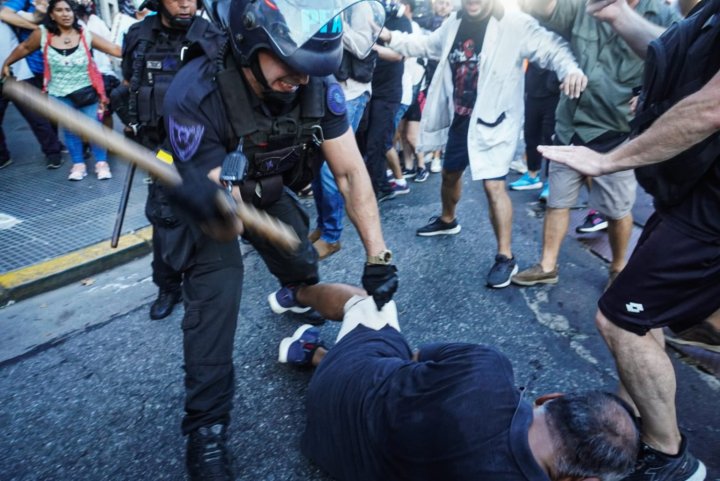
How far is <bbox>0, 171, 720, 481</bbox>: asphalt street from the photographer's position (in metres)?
2.13

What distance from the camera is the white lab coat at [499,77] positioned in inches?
122

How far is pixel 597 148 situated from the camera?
302 centimetres

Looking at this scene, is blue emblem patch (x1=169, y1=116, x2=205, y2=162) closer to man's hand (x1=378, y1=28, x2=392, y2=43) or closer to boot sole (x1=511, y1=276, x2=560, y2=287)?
boot sole (x1=511, y1=276, x2=560, y2=287)

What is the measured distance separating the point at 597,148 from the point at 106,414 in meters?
2.96

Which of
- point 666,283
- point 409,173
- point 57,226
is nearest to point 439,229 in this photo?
point 409,173

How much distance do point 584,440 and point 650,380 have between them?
643mm

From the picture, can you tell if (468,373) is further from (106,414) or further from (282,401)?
(106,414)

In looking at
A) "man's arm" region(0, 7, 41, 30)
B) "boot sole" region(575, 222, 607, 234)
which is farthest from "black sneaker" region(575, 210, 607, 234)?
"man's arm" region(0, 7, 41, 30)

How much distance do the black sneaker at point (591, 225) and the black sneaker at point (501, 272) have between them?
0.96m

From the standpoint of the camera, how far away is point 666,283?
1.72 meters

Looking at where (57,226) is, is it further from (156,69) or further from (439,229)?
(439,229)

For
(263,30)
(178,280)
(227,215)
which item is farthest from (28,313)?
(263,30)

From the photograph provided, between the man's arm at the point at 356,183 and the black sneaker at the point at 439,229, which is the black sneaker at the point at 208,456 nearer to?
the man's arm at the point at 356,183

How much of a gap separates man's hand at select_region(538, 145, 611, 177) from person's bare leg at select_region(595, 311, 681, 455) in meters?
0.55
